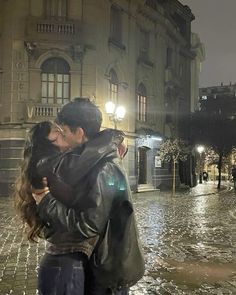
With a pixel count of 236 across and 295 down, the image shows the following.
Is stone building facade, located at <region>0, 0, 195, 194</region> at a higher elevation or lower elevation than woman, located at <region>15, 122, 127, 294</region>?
higher

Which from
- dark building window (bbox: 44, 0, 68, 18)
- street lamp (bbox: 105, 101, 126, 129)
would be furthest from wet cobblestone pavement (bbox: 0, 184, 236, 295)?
→ dark building window (bbox: 44, 0, 68, 18)

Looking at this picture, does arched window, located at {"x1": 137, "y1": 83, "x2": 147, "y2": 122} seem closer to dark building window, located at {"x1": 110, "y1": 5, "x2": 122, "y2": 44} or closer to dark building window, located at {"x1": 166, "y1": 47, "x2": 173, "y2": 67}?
dark building window, located at {"x1": 110, "y1": 5, "x2": 122, "y2": 44}

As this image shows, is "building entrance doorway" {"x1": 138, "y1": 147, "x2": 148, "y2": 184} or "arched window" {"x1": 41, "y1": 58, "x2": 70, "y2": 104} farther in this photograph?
"building entrance doorway" {"x1": 138, "y1": 147, "x2": 148, "y2": 184}

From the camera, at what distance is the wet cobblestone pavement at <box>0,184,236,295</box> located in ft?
19.3

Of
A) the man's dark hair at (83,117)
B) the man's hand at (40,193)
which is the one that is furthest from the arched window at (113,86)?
the man's hand at (40,193)

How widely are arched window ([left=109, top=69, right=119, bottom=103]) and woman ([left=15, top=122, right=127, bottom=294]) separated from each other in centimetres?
2222

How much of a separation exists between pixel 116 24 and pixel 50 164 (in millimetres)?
24063

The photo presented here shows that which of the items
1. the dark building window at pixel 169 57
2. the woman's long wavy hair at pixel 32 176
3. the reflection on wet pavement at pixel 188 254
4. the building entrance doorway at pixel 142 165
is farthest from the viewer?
the dark building window at pixel 169 57

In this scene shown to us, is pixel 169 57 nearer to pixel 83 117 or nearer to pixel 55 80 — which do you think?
pixel 55 80

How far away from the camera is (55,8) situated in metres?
22.8

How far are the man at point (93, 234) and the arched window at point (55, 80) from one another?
20722mm

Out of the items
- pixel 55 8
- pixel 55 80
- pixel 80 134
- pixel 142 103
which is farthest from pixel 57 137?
pixel 142 103

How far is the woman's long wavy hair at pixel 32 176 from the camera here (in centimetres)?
248

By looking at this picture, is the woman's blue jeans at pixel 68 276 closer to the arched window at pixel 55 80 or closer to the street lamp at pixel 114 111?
the street lamp at pixel 114 111
